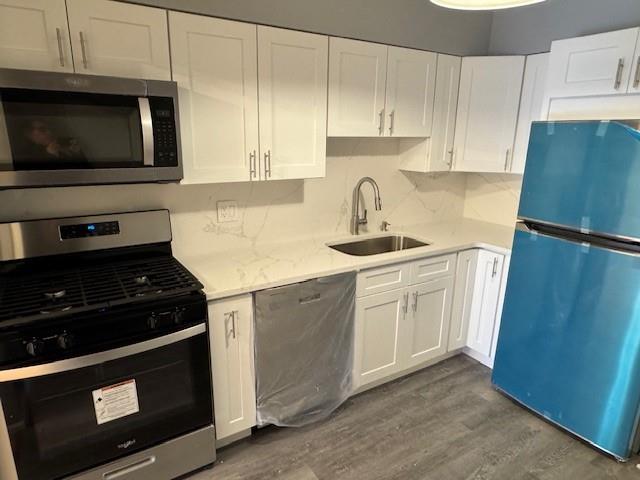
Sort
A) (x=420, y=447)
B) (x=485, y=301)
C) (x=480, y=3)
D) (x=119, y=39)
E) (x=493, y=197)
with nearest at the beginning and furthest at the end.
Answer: (x=480, y=3) < (x=119, y=39) < (x=420, y=447) < (x=485, y=301) < (x=493, y=197)

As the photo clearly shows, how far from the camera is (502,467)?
208 cm

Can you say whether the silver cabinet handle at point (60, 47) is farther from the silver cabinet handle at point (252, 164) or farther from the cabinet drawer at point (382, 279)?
the cabinet drawer at point (382, 279)

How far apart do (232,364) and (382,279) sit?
97cm

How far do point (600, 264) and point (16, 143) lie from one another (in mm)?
2555

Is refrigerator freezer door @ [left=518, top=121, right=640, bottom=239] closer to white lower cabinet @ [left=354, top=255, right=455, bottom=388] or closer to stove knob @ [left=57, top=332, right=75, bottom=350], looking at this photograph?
white lower cabinet @ [left=354, top=255, right=455, bottom=388]

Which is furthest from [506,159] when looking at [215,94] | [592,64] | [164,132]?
[164,132]

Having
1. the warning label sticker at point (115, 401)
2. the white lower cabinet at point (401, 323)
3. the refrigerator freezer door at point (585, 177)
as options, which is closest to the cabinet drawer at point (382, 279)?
the white lower cabinet at point (401, 323)

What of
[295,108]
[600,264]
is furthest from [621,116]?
[295,108]

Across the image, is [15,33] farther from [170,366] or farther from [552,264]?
[552,264]

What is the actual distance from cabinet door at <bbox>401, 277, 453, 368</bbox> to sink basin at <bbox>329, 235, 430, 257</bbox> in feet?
1.09

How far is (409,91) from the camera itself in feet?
8.47

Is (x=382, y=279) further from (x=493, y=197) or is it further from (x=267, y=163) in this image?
(x=493, y=197)

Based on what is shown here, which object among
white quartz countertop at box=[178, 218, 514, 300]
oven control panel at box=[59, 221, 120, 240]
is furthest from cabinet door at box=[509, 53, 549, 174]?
oven control panel at box=[59, 221, 120, 240]

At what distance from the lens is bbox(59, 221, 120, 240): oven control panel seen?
1884mm
